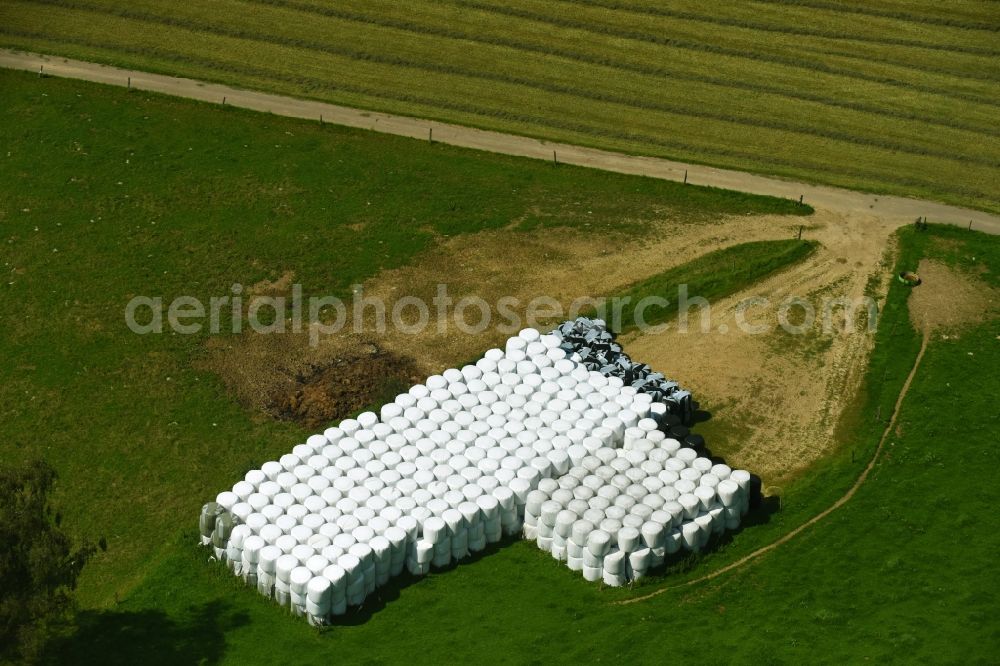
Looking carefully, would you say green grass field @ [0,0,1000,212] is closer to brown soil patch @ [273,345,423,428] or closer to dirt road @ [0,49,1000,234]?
dirt road @ [0,49,1000,234]

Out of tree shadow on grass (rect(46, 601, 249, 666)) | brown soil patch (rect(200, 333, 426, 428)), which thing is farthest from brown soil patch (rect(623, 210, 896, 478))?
tree shadow on grass (rect(46, 601, 249, 666))

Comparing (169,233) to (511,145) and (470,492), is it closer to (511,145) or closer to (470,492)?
(511,145)

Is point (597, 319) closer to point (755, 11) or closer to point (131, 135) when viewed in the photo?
point (131, 135)

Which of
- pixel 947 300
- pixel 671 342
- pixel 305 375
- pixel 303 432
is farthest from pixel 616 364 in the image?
pixel 947 300

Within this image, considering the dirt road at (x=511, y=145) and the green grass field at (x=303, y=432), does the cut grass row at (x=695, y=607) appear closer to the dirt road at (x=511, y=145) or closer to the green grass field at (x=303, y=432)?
the green grass field at (x=303, y=432)

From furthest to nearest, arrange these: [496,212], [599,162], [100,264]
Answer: [599,162], [496,212], [100,264]

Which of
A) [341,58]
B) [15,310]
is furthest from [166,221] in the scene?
[341,58]

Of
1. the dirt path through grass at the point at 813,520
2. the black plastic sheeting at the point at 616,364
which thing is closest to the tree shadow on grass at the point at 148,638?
the dirt path through grass at the point at 813,520
